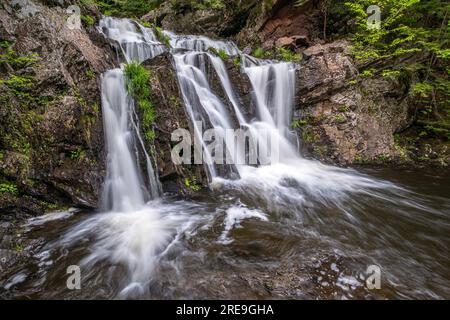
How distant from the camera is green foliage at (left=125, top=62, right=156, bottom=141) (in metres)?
5.16

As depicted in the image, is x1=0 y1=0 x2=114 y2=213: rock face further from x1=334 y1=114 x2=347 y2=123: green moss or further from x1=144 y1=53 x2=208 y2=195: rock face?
x1=334 y1=114 x2=347 y2=123: green moss

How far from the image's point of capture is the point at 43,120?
449 centimetres

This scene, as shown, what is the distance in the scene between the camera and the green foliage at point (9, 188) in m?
4.12

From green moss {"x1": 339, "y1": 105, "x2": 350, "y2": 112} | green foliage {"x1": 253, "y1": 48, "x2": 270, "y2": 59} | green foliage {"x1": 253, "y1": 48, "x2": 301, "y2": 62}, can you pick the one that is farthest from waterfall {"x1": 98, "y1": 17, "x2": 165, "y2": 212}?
green foliage {"x1": 253, "y1": 48, "x2": 301, "y2": 62}

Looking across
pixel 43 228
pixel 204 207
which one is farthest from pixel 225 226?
pixel 43 228

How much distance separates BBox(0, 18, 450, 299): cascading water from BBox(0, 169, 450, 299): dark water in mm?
15

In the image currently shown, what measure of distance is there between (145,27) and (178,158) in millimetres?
6701

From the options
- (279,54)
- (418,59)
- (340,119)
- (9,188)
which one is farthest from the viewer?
(279,54)

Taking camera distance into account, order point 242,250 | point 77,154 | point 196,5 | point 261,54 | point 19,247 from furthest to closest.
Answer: point 196,5
point 261,54
point 77,154
point 19,247
point 242,250

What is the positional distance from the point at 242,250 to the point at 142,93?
145 inches

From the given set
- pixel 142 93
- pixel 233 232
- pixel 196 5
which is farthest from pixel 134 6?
pixel 233 232

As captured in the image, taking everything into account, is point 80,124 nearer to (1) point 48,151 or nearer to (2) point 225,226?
(1) point 48,151

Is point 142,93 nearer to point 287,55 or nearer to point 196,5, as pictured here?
point 287,55

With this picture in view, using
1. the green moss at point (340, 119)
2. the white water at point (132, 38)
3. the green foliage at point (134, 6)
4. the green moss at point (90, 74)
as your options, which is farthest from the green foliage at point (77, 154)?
the green foliage at point (134, 6)
